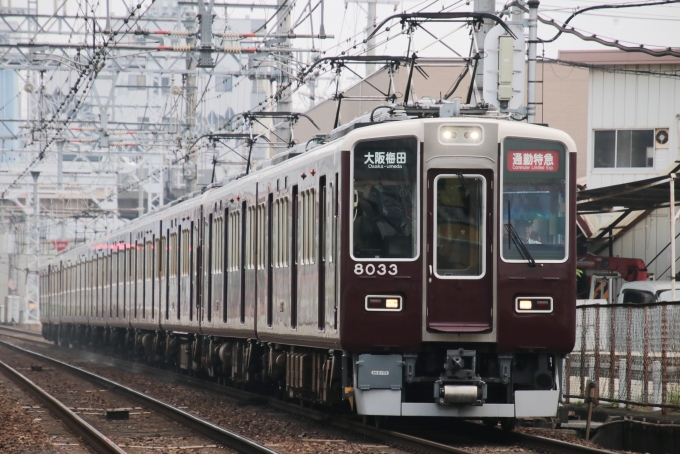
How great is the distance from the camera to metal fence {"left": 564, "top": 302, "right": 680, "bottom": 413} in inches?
468

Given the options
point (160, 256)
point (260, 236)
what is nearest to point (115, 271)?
point (160, 256)

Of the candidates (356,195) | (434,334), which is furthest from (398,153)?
(434,334)

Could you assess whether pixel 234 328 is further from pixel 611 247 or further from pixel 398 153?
pixel 611 247

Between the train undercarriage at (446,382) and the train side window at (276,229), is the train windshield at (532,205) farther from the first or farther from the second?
the train side window at (276,229)

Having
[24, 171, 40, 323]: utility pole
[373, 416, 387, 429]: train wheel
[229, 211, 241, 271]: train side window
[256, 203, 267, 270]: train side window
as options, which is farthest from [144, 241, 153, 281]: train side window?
[24, 171, 40, 323]: utility pole

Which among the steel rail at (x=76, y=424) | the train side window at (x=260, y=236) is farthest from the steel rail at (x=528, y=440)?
the train side window at (x=260, y=236)

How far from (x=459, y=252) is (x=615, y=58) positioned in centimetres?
1821

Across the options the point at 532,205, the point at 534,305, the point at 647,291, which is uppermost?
the point at 532,205

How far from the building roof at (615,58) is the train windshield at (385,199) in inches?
695

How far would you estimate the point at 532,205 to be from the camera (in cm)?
1075

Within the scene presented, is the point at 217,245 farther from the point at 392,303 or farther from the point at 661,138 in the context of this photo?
the point at 661,138

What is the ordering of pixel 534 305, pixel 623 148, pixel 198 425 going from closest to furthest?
pixel 534 305
pixel 198 425
pixel 623 148

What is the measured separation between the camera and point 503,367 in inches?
424

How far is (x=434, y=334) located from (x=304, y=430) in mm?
2216
